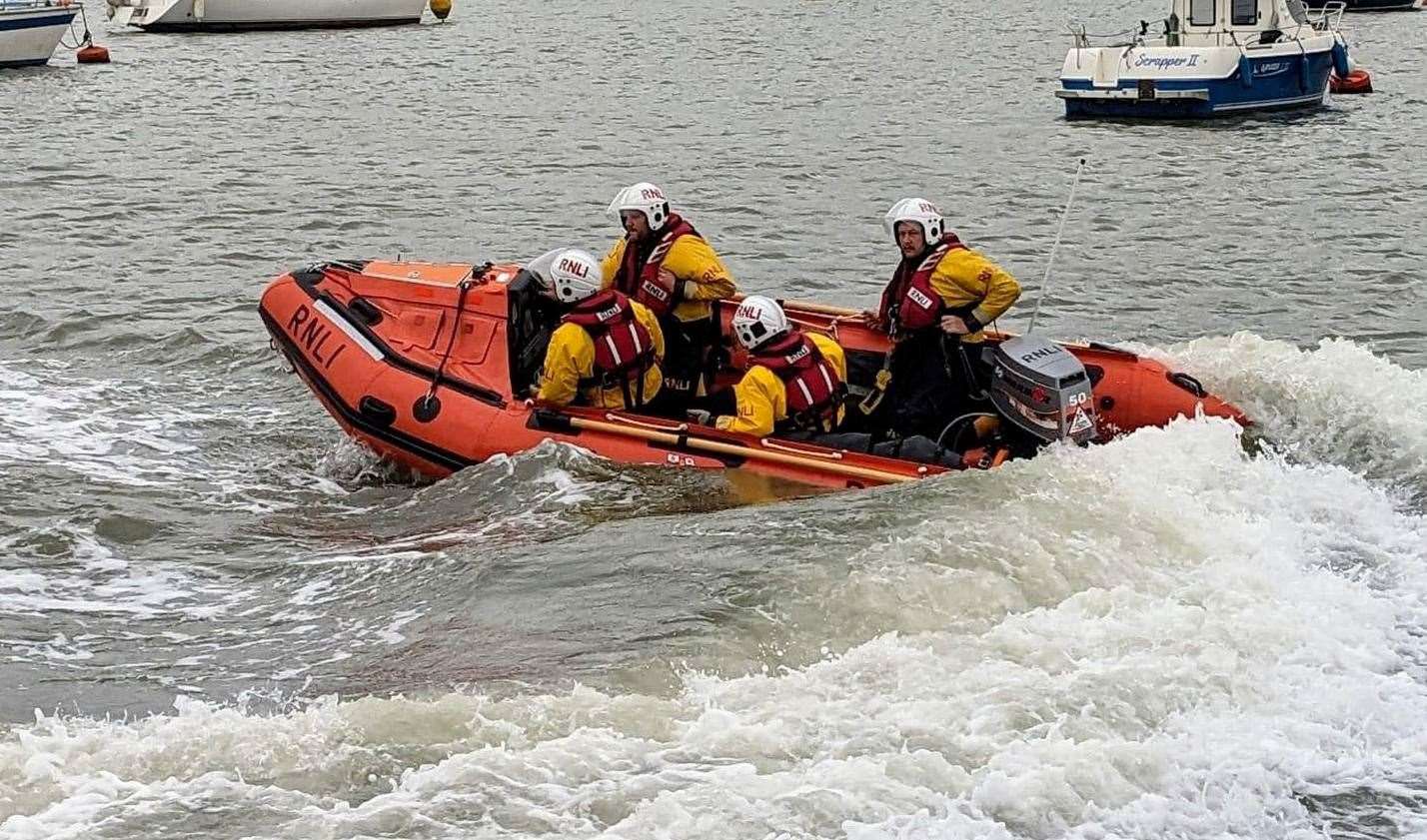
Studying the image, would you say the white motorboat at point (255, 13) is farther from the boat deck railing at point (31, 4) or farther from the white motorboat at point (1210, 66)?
the white motorboat at point (1210, 66)

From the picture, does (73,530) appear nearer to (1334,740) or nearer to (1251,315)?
(1334,740)

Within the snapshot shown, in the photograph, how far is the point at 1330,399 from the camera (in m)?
8.78

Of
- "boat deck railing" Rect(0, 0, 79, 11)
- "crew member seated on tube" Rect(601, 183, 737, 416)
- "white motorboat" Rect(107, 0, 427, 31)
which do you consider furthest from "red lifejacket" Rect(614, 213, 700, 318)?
"white motorboat" Rect(107, 0, 427, 31)

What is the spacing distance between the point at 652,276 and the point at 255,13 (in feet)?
98.9

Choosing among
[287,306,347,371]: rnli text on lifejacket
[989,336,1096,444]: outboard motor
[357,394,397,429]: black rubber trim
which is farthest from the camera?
[287,306,347,371]: rnli text on lifejacket

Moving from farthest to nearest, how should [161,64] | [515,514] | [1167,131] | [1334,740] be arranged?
[161,64]
[1167,131]
[515,514]
[1334,740]

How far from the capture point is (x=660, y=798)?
521 centimetres

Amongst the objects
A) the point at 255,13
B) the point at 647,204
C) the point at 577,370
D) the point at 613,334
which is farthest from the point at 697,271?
the point at 255,13

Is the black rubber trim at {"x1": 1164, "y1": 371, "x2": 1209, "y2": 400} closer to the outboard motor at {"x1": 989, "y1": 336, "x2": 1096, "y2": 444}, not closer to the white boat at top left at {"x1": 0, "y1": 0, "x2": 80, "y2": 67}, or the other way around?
the outboard motor at {"x1": 989, "y1": 336, "x2": 1096, "y2": 444}

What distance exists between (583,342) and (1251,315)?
5.74 meters

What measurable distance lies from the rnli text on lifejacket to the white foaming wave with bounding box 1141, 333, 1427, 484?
13.5ft

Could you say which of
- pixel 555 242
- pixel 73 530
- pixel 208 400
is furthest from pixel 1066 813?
pixel 555 242

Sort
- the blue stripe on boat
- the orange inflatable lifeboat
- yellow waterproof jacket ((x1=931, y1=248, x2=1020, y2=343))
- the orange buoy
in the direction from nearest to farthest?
the orange inflatable lifeboat, yellow waterproof jacket ((x1=931, y1=248, x2=1020, y2=343)), the orange buoy, the blue stripe on boat

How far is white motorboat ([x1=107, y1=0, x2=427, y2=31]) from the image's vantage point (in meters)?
36.3
